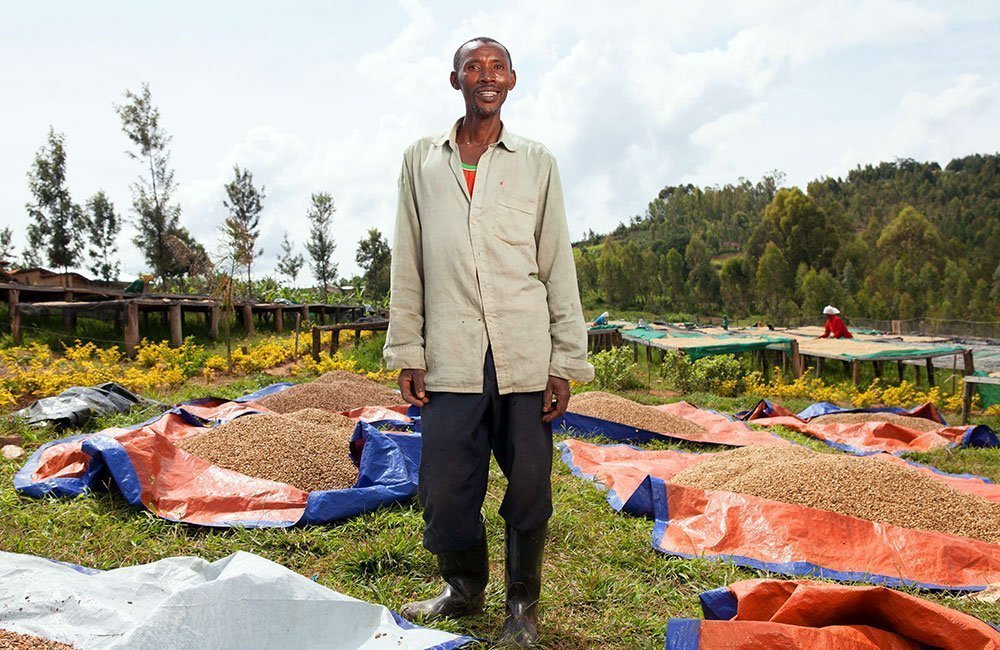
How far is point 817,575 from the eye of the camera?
2361mm

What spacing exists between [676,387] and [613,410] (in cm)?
449

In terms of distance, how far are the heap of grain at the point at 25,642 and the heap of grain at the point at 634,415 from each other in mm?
3812

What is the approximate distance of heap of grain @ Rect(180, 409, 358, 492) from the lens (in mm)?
3074

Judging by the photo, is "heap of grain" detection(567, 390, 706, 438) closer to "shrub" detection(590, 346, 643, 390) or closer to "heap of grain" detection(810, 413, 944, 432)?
"heap of grain" detection(810, 413, 944, 432)

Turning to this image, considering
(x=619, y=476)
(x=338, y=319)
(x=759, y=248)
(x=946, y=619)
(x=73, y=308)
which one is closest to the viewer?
(x=946, y=619)

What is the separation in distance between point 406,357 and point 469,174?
18.9 inches

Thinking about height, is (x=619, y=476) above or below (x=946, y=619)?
below

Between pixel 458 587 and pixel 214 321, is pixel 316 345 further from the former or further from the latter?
pixel 458 587

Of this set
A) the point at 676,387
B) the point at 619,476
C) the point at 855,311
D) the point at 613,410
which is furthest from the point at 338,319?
the point at 855,311

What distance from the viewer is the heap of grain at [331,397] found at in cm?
545

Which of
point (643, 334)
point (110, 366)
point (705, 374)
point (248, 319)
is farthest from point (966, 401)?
point (248, 319)

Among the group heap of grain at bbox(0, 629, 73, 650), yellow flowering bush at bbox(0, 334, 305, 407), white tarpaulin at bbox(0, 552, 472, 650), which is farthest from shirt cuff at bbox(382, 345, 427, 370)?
yellow flowering bush at bbox(0, 334, 305, 407)

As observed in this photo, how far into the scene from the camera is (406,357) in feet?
5.57

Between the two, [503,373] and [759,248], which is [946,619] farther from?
[759,248]
